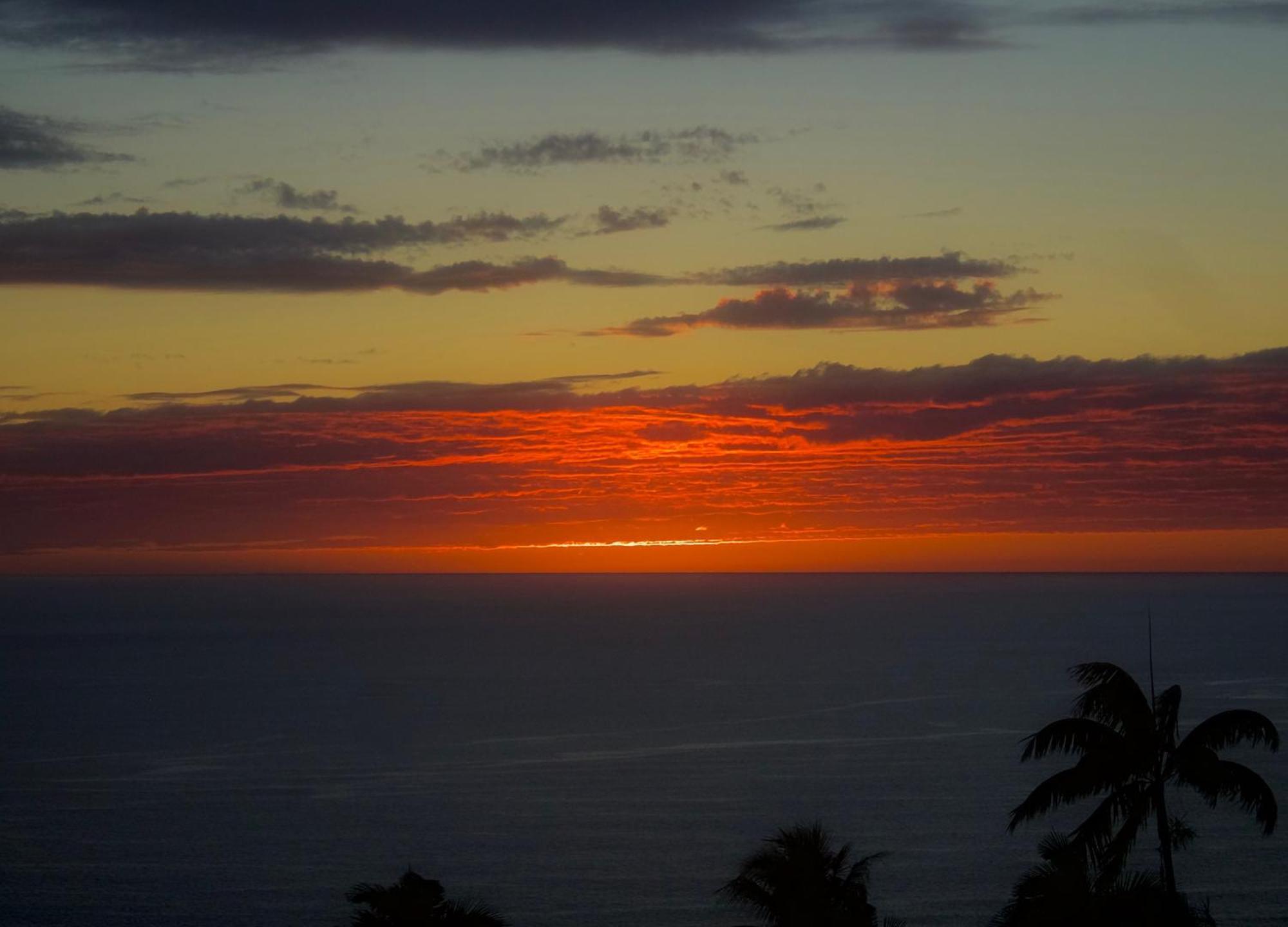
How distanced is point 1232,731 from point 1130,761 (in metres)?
1.95

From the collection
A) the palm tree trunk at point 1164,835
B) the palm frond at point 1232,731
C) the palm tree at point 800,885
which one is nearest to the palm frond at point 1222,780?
the palm frond at point 1232,731

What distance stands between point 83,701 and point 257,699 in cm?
1749

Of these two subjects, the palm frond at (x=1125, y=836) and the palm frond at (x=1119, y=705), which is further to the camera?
the palm frond at (x=1119, y=705)

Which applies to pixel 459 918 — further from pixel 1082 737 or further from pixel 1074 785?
pixel 1082 737

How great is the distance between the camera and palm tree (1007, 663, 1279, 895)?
84.5 feet

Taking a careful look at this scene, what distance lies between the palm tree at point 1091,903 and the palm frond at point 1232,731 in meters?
3.49

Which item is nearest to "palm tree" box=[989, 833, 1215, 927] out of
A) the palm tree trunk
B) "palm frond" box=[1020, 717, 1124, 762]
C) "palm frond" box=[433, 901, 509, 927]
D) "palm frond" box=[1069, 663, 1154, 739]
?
the palm tree trunk

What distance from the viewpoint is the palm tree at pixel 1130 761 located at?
25.8 metres

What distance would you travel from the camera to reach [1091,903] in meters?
22.1

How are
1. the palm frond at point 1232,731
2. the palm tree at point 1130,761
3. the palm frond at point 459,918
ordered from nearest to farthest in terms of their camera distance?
1. the palm frond at point 459,918
2. the palm tree at point 1130,761
3. the palm frond at point 1232,731

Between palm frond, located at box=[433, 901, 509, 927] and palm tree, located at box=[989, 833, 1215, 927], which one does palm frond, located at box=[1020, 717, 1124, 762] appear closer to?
palm tree, located at box=[989, 833, 1215, 927]

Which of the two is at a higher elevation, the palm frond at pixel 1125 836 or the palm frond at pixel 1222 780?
the palm frond at pixel 1222 780

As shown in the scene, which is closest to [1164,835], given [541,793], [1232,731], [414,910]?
[1232,731]

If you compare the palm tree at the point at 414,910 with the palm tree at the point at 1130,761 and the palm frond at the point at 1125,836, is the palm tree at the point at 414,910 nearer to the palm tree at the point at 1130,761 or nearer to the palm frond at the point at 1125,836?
the palm tree at the point at 1130,761
